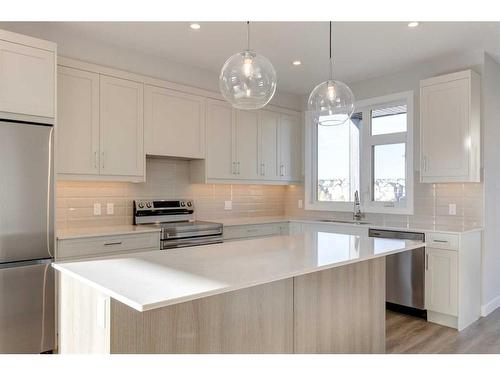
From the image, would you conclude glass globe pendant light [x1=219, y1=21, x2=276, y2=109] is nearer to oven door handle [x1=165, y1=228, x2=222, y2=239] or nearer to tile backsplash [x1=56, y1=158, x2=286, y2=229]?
oven door handle [x1=165, y1=228, x2=222, y2=239]

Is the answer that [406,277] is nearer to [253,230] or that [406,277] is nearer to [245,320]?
[253,230]

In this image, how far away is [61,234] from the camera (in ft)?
10.1

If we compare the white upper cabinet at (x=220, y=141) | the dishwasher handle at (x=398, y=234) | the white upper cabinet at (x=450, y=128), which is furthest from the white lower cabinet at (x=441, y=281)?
the white upper cabinet at (x=220, y=141)

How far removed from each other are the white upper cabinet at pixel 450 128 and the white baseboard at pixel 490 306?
4.34ft

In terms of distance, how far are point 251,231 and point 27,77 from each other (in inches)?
107

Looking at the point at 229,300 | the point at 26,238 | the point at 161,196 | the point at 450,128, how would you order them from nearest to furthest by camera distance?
1. the point at 229,300
2. the point at 26,238
3. the point at 450,128
4. the point at 161,196

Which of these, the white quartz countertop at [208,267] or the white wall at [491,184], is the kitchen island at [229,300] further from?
the white wall at [491,184]

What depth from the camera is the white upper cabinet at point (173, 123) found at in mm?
3785

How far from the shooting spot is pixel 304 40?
3486 mm

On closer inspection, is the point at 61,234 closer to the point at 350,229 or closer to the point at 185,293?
the point at 185,293

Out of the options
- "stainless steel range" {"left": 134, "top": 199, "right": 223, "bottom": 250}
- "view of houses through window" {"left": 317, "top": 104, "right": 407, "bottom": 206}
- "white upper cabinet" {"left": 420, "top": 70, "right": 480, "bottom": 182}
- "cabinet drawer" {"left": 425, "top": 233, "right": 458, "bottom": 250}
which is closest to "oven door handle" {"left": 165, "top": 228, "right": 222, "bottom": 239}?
"stainless steel range" {"left": 134, "top": 199, "right": 223, "bottom": 250}

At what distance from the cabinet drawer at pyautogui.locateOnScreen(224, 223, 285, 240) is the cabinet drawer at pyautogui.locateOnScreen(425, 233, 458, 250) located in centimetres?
180

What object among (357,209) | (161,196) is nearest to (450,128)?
(357,209)
